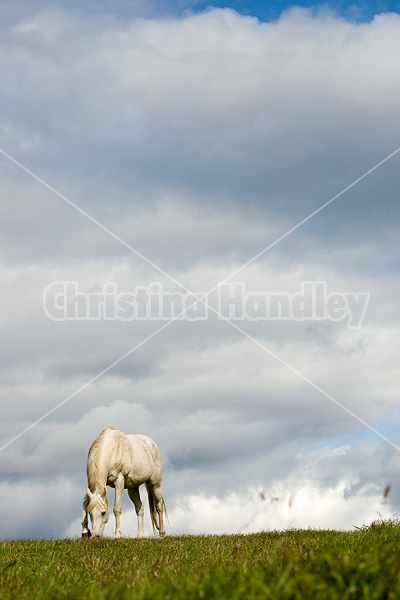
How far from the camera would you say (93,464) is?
70.6 feet

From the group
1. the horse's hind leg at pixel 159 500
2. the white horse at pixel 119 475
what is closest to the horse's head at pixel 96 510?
the white horse at pixel 119 475

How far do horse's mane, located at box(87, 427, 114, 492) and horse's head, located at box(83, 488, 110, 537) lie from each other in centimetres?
61

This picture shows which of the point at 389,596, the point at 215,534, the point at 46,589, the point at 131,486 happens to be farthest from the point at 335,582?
the point at 131,486

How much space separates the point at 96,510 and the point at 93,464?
2064 millimetres

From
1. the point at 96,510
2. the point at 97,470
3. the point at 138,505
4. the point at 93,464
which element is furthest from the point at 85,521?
the point at 138,505

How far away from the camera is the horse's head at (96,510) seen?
1947cm

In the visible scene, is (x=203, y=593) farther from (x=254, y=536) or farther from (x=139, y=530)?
(x=139, y=530)

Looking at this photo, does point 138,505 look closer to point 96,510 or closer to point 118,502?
point 118,502

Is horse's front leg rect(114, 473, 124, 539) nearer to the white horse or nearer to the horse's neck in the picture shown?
the white horse

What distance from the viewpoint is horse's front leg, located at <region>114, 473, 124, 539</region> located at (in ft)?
68.9

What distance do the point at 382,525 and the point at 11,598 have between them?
32.0ft

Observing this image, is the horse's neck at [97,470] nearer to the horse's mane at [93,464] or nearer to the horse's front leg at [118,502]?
the horse's mane at [93,464]

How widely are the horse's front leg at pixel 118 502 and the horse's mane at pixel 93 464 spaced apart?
41.9 inches

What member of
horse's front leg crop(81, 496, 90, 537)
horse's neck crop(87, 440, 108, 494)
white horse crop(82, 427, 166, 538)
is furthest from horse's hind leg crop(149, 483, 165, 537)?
horse's front leg crop(81, 496, 90, 537)
